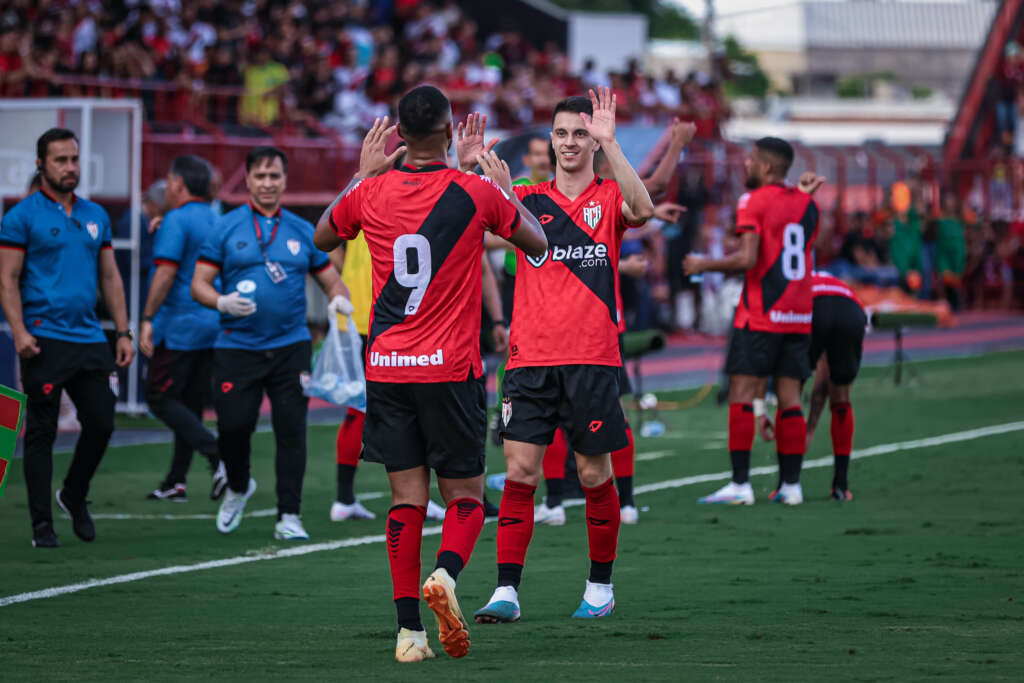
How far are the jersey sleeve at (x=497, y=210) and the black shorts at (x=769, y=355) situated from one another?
4232 mm

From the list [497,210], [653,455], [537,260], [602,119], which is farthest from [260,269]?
[653,455]

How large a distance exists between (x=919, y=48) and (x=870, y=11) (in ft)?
13.1

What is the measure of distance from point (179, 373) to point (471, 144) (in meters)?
5.06

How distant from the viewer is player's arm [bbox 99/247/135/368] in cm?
880

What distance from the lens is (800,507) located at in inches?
384

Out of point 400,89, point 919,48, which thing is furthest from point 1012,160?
point 919,48

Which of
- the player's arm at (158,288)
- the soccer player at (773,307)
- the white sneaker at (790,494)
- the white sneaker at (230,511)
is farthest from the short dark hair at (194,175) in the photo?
the white sneaker at (790,494)

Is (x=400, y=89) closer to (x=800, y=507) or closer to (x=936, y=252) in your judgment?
(x=936, y=252)

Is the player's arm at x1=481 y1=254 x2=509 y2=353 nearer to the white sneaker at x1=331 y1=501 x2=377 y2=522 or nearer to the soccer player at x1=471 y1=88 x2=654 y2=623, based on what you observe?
the white sneaker at x1=331 y1=501 x2=377 y2=522

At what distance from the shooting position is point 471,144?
595 cm

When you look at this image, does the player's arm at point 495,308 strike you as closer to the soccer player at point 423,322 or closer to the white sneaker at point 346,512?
the white sneaker at point 346,512

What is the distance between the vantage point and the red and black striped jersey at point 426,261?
5.68m

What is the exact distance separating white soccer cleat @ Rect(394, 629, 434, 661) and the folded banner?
228 cm

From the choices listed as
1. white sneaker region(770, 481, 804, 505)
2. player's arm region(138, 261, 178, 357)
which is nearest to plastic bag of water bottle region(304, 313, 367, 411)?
player's arm region(138, 261, 178, 357)
